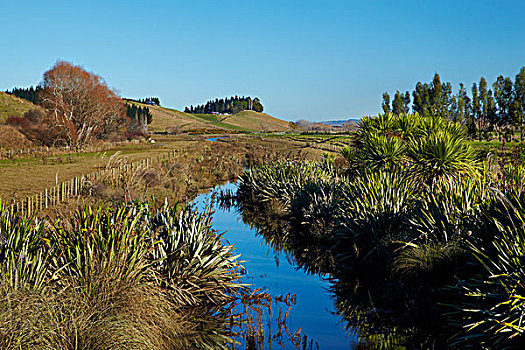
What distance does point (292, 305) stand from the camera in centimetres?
856

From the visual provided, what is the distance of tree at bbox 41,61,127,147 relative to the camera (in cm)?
5084

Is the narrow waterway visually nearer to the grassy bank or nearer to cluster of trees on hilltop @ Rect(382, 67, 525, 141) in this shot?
the grassy bank

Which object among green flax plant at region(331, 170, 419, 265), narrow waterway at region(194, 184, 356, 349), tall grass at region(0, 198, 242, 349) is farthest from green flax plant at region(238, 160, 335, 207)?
tall grass at region(0, 198, 242, 349)

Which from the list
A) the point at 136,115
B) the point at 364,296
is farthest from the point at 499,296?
the point at 136,115

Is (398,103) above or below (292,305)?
above

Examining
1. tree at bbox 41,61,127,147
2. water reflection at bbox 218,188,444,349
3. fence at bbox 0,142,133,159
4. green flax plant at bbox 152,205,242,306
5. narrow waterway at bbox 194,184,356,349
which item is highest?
tree at bbox 41,61,127,147

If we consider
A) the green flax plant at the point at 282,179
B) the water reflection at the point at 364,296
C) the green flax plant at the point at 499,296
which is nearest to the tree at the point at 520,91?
the green flax plant at the point at 282,179

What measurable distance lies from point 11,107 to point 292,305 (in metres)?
78.9

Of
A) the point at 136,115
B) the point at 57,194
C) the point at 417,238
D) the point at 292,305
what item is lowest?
the point at 292,305

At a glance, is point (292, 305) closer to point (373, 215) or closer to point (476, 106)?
point (373, 215)

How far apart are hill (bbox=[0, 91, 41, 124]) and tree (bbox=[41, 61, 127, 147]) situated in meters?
18.6

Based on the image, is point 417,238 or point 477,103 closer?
Result: point 417,238

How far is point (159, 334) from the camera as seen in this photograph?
237 inches

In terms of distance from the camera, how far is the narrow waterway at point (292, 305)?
7.02 metres
